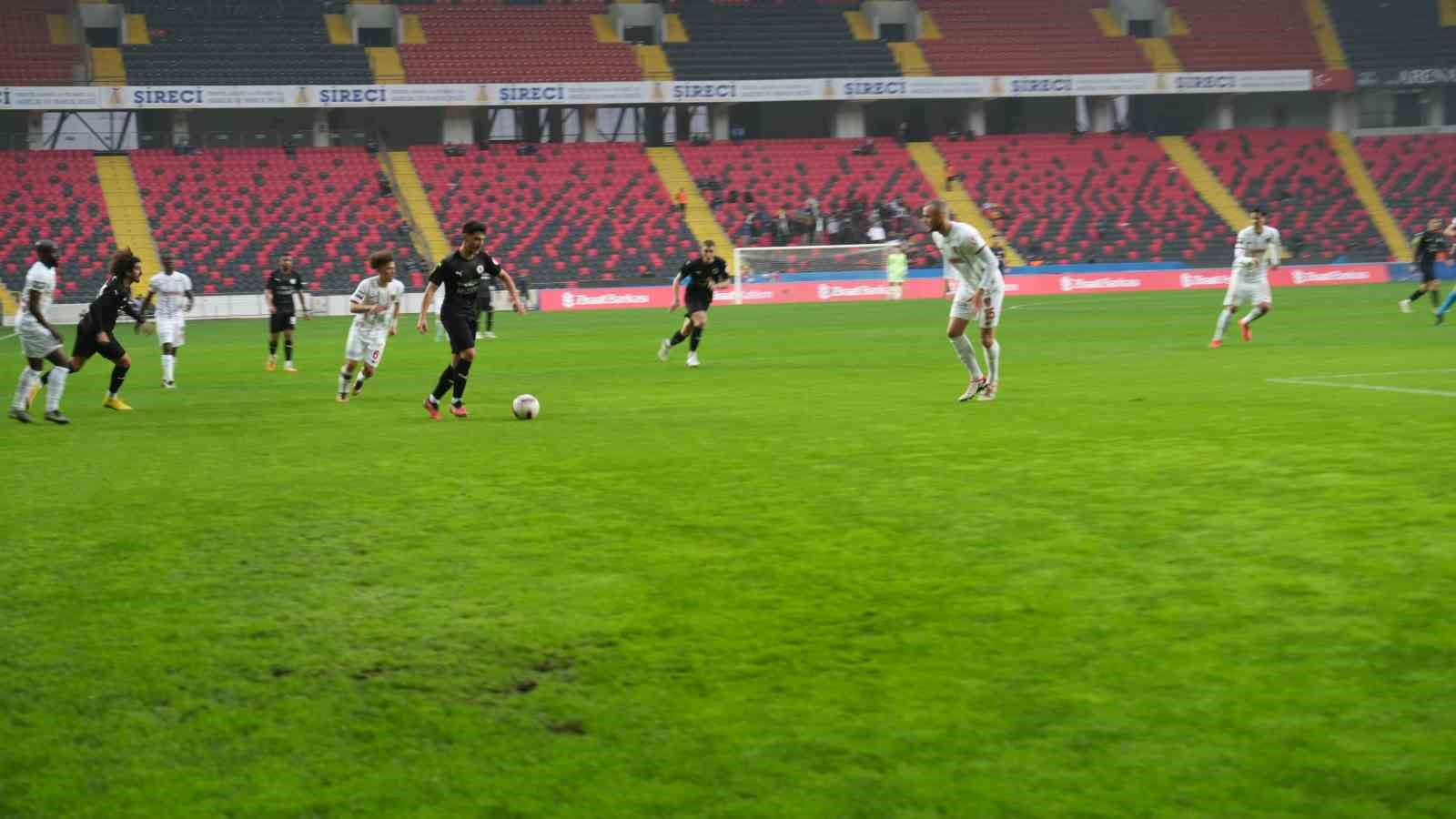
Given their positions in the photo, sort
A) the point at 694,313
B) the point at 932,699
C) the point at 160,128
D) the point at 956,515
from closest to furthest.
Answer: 1. the point at 932,699
2. the point at 956,515
3. the point at 694,313
4. the point at 160,128

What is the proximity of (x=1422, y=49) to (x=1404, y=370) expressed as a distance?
191 feet

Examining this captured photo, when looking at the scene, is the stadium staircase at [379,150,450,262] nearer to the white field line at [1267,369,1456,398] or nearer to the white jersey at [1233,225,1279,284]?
the white jersey at [1233,225,1279,284]

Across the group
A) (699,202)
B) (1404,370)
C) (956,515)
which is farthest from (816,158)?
(956,515)

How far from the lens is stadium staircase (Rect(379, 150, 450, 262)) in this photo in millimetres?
57719

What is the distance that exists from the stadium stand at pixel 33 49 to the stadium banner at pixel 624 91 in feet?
4.01

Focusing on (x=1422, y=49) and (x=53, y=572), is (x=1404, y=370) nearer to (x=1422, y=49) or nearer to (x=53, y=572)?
(x=53, y=572)

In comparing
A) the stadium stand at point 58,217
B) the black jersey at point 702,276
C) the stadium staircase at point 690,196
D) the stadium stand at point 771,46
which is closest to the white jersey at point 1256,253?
the black jersey at point 702,276

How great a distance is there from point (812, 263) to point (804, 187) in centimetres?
879

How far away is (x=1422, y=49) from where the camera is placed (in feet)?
228

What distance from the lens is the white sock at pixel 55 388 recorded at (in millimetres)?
17062

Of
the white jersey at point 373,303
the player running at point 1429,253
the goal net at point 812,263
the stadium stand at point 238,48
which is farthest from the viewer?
the stadium stand at point 238,48

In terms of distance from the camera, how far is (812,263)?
5544cm

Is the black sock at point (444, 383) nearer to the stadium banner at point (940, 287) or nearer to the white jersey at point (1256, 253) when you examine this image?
the white jersey at point (1256, 253)

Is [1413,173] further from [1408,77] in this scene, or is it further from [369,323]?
[369,323]
